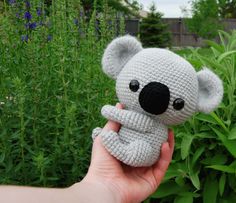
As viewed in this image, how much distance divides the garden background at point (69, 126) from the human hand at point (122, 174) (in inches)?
19.0

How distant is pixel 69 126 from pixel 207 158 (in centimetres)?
69

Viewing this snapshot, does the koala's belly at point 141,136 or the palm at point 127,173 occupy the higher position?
the koala's belly at point 141,136

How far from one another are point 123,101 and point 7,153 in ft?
2.81

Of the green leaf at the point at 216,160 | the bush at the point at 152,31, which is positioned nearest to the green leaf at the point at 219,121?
the green leaf at the point at 216,160

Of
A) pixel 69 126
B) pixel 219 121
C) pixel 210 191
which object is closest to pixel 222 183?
pixel 210 191

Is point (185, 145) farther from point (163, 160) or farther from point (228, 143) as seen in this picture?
point (163, 160)

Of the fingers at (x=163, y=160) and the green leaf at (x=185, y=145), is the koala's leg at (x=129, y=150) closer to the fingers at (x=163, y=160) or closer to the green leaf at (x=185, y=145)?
the fingers at (x=163, y=160)

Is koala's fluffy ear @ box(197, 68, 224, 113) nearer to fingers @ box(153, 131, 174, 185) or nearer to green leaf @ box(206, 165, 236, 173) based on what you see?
fingers @ box(153, 131, 174, 185)

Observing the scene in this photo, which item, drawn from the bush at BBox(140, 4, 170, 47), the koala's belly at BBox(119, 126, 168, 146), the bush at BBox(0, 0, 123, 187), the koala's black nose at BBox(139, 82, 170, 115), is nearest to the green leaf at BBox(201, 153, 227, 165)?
the bush at BBox(0, 0, 123, 187)

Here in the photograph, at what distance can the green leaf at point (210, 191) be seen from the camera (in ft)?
7.75

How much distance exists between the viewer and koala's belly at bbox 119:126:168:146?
1.57m

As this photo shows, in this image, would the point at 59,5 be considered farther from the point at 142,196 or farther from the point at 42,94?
the point at 142,196

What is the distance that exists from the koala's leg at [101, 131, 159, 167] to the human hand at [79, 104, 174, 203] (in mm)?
36

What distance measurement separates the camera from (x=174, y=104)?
59.7 inches
